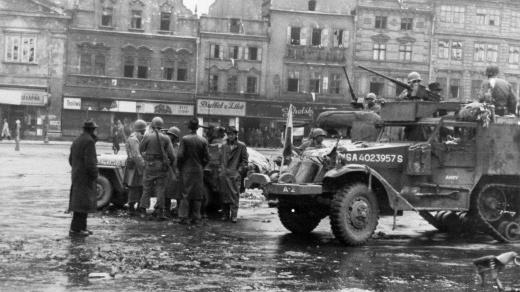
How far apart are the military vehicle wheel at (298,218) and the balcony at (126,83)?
42.1 m

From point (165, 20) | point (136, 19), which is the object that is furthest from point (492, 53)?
point (136, 19)

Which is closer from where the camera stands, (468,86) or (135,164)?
(135,164)

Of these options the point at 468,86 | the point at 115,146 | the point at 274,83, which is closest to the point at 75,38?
the point at 274,83

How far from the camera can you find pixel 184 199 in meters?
13.6

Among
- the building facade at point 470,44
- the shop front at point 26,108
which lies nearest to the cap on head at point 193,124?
the shop front at point 26,108

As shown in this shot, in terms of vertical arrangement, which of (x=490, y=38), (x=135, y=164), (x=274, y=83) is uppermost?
(x=490, y=38)

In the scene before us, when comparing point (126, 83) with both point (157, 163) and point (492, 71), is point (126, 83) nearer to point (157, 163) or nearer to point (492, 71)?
point (157, 163)

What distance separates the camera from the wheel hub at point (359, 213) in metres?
11.7

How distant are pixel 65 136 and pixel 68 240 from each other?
42.8 meters

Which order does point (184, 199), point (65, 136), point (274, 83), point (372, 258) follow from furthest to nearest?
point (274, 83)
point (65, 136)
point (184, 199)
point (372, 258)

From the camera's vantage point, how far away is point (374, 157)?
12148 mm

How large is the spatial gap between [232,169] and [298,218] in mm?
1774

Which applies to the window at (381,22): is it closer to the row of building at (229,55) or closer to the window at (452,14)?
the row of building at (229,55)

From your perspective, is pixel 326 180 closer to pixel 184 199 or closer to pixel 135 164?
pixel 184 199
